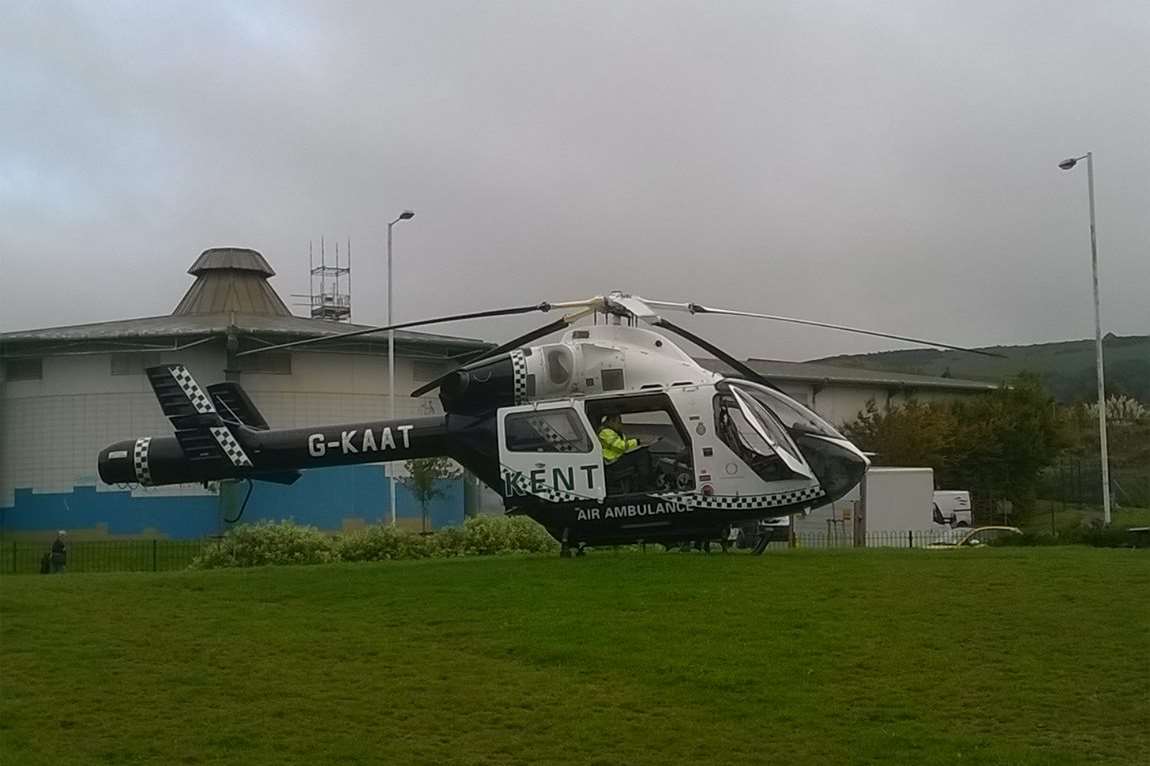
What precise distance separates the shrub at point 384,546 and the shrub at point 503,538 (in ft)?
2.98

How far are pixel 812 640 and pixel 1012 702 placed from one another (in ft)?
8.49

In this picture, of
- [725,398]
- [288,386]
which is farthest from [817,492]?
[288,386]

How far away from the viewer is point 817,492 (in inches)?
747

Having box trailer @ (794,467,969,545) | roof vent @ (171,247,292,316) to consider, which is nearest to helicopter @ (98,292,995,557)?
box trailer @ (794,467,969,545)

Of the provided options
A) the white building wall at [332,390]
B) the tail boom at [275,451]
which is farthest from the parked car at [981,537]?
the white building wall at [332,390]

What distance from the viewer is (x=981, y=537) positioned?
3453 cm

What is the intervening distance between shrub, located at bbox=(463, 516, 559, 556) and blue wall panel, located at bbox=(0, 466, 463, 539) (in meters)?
19.2

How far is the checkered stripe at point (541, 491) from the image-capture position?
19.5 meters

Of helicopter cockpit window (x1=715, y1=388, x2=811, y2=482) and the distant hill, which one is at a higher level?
the distant hill

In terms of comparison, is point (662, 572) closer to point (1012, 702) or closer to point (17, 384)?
point (1012, 702)

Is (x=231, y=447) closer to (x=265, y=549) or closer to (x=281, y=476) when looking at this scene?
(x=281, y=476)

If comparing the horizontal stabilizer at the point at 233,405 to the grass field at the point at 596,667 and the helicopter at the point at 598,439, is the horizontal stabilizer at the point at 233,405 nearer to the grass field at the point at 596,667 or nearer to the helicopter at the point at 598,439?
the helicopter at the point at 598,439

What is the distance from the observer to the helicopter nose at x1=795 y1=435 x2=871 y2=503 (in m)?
19.0

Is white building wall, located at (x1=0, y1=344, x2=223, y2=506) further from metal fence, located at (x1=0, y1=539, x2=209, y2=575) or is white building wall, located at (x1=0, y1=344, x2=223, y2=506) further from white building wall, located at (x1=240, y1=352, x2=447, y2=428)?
metal fence, located at (x1=0, y1=539, x2=209, y2=575)
